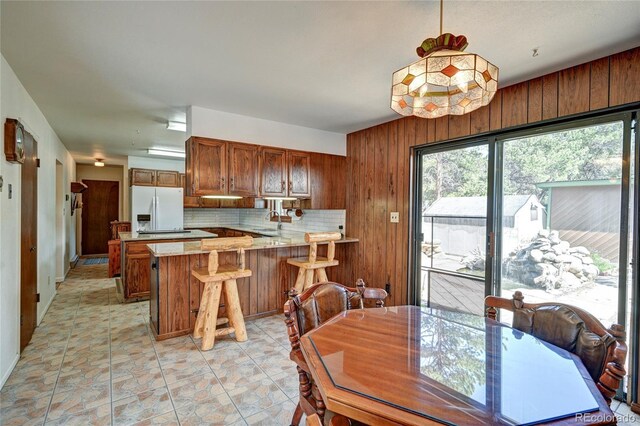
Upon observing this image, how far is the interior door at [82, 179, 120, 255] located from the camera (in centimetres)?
807

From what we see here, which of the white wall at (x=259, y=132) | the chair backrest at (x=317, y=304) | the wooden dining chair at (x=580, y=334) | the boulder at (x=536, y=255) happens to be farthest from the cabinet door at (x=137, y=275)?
the boulder at (x=536, y=255)

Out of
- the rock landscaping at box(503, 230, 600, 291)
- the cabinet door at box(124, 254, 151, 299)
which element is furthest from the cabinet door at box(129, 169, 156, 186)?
the rock landscaping at box(503, 230, 600, 291)

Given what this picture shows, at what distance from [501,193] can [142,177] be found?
6.46 meters

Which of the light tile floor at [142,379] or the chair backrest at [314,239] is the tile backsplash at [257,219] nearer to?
the chair backrest at [314,239]

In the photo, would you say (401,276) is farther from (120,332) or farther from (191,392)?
(120,332)

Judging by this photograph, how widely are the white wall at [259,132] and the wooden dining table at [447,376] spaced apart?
2.77 m

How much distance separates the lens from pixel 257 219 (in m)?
6.92

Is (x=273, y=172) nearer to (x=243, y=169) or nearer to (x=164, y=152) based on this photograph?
(x=243, y=169)

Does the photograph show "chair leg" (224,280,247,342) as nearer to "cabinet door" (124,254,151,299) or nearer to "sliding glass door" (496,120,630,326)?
"cabinet door" (124,254,151,299)

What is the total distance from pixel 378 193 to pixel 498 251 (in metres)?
1.62

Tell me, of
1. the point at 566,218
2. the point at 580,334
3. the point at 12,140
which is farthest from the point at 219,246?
the point at 566,218

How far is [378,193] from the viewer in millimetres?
4086

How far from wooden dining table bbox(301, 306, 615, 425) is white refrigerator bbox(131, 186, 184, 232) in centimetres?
562

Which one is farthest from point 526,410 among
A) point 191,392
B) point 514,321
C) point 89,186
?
point 89,186
